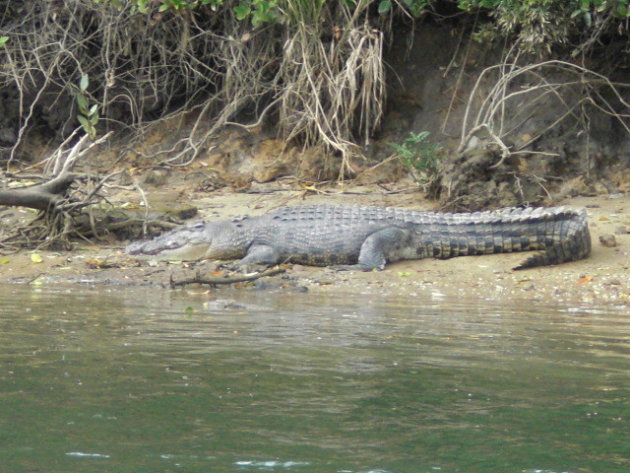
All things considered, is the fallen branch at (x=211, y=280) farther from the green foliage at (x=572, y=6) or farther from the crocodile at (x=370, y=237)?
the green foliage at (x=572, y=6)

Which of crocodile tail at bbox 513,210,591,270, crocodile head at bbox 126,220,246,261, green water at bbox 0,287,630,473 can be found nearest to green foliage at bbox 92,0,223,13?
crocodile head at bbox 126,220,246,261

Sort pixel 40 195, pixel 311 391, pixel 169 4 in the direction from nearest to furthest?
pixel 311 391, pixel 40 195, pixel 169 4

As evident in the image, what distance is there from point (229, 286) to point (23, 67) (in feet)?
18.9

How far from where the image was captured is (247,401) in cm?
383

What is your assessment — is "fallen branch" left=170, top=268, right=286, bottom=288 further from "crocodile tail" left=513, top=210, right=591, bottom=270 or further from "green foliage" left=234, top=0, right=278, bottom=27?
"green foliage" left=234, top=0, right=278, bottom=27

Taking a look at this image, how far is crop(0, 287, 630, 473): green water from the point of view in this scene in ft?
10.3

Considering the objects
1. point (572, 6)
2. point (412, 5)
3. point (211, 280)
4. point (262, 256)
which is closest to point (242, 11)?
point (412, 5)

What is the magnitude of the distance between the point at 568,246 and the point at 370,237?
1.68 m

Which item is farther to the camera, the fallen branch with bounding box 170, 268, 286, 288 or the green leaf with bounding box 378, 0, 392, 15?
the green leaf with bounding box 378, 0, 392, 15

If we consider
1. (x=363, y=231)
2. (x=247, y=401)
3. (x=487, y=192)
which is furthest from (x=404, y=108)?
(x=247, y=401)

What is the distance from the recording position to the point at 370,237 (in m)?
8.76

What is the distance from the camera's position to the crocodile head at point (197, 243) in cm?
902

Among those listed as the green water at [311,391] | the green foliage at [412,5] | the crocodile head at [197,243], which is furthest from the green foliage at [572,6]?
the green water at [311,391]

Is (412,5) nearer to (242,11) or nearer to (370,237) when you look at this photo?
(242,11)
